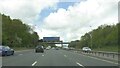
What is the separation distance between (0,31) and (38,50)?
78.6 ft

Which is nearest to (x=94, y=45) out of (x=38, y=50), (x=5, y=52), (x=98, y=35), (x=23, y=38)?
(x=98, y=35)

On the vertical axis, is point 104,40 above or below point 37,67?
above

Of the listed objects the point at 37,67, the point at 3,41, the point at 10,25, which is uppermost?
the point at 10,25

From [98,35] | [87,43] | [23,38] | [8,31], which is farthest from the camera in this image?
[87,43]

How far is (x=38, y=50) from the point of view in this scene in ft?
227

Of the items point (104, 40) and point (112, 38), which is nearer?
point (112, 38)

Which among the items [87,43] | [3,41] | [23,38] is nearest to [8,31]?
[3,41]

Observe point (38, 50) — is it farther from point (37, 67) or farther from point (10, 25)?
point (37, 67)

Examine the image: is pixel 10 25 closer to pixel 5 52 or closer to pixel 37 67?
pixel 5 52

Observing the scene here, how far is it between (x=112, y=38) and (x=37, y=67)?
7858 centimetres

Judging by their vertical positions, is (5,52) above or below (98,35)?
below

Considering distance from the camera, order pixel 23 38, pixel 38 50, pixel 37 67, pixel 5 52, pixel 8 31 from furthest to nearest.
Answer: pixel 23 38 < pixel 8 31 < pixel 38 50 < pixel 5 52 < pixel 37 67

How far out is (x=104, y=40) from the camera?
358 feet

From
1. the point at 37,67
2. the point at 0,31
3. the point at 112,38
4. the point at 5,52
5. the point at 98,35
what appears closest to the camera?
the point at 37,67
